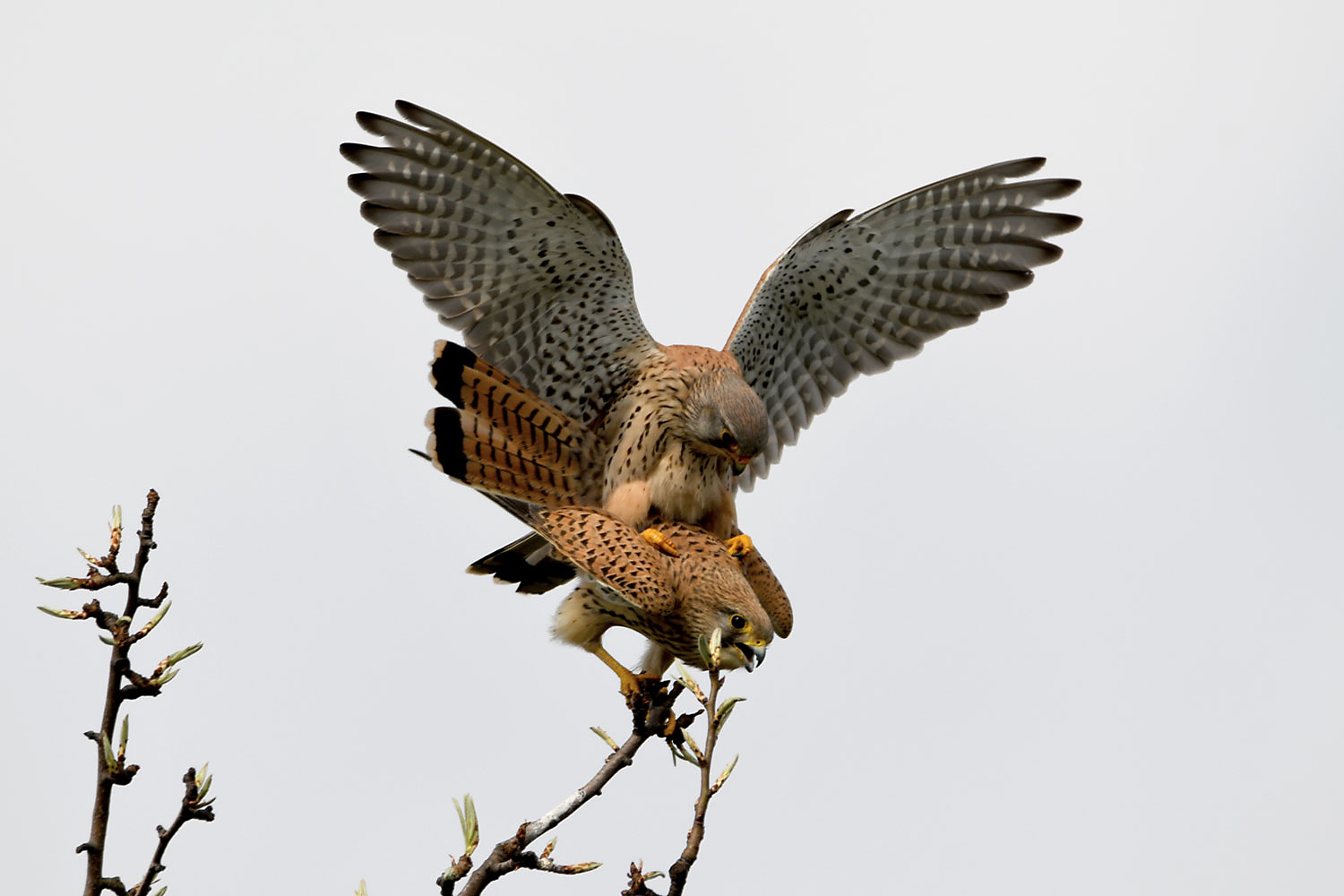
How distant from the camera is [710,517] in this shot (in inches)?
208

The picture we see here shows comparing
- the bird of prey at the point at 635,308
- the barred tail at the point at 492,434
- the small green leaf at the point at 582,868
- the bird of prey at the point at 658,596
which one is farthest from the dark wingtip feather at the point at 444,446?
the small green leaf at the point at 582,868

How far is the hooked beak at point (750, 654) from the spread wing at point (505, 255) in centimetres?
149

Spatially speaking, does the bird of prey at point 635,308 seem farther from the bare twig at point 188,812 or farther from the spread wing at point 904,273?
the bare twig at point 188,812

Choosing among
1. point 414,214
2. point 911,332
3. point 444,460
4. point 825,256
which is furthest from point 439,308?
point 911,332

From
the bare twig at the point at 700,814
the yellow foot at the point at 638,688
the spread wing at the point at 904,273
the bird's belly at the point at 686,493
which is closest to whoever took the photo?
the bare twig at the point at 700,814

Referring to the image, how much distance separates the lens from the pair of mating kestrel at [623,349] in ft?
15.3

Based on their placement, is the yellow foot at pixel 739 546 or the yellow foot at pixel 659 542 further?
the yellow foot at pixel 739 546

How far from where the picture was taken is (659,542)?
15.6 ft

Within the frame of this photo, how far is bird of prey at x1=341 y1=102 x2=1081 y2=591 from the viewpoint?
522 cm

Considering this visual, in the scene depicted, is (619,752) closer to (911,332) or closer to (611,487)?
(611,487)

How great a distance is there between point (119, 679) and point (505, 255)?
8.23 feet

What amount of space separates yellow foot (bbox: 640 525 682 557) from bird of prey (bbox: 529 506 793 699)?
2 centimetres

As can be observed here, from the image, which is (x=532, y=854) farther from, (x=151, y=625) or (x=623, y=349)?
(x=623, y=349)

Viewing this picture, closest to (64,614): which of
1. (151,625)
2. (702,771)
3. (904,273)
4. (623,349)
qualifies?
(151,625)
